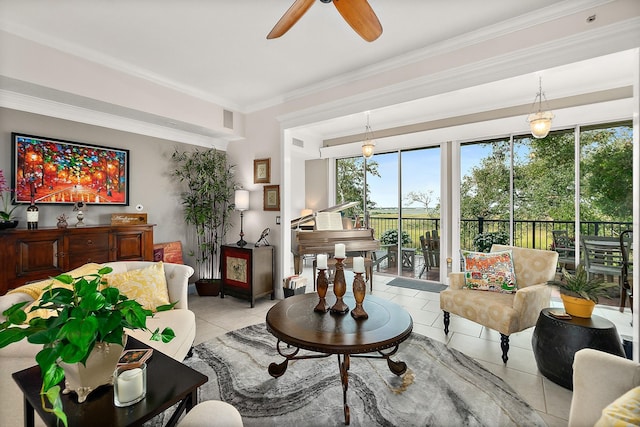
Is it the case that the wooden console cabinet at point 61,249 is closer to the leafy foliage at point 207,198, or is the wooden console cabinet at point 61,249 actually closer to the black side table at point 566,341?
the leafy foliage at point 207,198

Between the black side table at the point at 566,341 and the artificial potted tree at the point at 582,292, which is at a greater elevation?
the artificial potted tree at the point at 582,292

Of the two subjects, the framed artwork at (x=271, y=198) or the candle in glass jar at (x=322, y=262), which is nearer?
the candle in glass jar at (x=322, y=262)

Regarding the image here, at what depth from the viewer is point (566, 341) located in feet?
6.73

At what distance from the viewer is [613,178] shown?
369 centimetres

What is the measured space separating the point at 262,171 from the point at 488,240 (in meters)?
3.85

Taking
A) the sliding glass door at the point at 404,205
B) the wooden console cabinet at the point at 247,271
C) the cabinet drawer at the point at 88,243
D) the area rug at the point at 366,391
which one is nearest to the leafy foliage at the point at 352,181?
the sliding glass door at the point at 404,205

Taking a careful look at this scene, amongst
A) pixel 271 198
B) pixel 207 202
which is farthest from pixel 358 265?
pixel 207 202

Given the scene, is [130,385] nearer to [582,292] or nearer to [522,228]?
[582,292]

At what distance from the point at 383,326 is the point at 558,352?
1412mm

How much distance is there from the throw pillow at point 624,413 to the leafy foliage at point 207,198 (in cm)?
431

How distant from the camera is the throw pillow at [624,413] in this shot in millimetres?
836

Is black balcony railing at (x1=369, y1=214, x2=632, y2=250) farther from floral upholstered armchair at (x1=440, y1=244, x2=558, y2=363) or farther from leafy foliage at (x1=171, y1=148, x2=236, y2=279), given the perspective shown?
leafy foliage at (x1=171, y1=148, x2=236, y2=279)

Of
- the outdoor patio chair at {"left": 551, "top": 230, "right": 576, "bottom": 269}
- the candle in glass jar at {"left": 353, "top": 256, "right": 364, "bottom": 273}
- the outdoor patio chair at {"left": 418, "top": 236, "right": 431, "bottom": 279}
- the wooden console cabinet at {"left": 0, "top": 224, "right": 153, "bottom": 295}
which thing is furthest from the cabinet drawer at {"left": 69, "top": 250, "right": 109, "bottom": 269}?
the outdoor patio chair at {"left": 551, "top": 230, "right": 576, "bottom": 269}

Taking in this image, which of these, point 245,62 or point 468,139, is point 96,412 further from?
point 468,139
